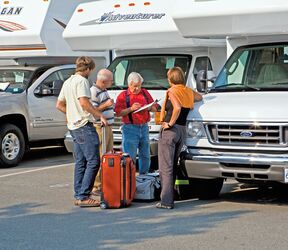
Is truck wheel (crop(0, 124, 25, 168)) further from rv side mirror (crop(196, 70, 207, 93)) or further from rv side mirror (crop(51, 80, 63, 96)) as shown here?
rv side mirror (crop(196, 70, 207, 93))

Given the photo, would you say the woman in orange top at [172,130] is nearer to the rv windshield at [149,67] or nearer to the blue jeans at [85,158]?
the blue jeans at [85,158]

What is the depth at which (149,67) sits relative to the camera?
37.6 feet

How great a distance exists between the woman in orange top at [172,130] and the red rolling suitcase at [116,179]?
38 cm

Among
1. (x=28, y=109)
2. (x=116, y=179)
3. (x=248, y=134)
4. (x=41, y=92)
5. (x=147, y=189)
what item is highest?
(x=41, y=92)

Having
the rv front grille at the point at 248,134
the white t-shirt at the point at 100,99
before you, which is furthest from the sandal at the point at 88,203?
the rv front grille at the point at 248,134

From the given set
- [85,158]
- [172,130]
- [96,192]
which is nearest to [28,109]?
[96,192]

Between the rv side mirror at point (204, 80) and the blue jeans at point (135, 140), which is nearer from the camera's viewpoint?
the blue jeans at point (135, 140)

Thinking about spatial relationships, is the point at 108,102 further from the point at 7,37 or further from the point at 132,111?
the point at 7,37

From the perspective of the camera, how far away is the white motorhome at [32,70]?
11.8 meters

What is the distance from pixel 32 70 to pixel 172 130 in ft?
17.8

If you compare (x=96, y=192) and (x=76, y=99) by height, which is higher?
(x=76, y=99)

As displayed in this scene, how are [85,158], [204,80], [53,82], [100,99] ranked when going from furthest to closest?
1. [53,82]
2. [204,80]
3. [100,99]
4. [85,158]

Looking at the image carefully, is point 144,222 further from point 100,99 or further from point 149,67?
point 149,67

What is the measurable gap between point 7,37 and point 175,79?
236 inches
